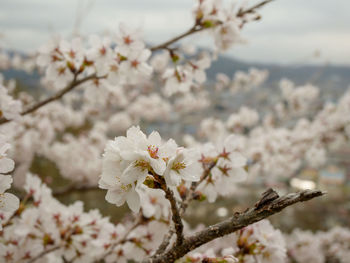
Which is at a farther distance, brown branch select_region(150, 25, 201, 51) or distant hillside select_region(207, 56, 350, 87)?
distant hillside select_region(207, 56, 350, 87)

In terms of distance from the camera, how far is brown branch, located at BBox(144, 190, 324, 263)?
634 mm

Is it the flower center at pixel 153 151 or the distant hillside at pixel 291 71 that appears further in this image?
the distant hillside at pixel 291 71

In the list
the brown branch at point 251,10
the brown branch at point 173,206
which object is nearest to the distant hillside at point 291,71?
the brown branch at point 251,10

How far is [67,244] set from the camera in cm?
139

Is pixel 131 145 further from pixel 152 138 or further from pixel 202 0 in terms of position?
pixel 202 0

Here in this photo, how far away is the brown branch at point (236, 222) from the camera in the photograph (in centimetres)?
63

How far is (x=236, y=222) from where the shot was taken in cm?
71

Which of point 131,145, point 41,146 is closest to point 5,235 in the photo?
point 131,145

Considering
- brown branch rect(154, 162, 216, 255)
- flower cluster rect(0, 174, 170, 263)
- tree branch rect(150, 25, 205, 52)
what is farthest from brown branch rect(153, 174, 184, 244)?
tree branch rect(150, 25, 205, 52)

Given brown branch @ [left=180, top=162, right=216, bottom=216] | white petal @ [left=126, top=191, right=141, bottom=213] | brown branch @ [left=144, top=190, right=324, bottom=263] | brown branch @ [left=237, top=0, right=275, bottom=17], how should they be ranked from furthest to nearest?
brown branch @ [left=237, top=0, right=275, bottom=17]
brown branch @ [left=180, top=162, right=216, bottom=216]
white petal @ [left=126, top=191, right=141, bottom=213]
brown branch @ [left=144, top=190, right=324, bottom=263]

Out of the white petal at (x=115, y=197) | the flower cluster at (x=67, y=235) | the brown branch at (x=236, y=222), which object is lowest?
the brown branch at (x=236, y=222)

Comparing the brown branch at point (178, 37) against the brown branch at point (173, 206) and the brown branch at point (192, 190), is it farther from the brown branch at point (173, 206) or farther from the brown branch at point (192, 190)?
the brown branch at point (173, 206)

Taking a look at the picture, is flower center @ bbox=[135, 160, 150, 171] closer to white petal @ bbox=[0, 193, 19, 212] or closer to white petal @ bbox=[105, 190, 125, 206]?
white petal @ bbox=[105, 190, 125, 206]

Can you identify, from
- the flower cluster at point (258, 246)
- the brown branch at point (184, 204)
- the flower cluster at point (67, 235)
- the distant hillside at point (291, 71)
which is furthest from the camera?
the distant hillside at point (291, 71)
